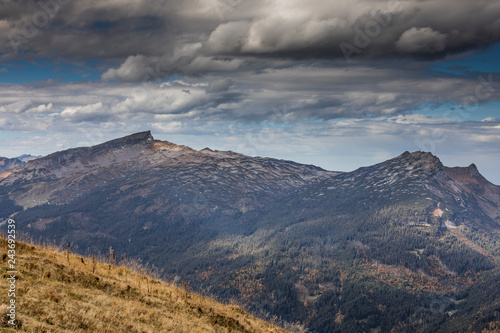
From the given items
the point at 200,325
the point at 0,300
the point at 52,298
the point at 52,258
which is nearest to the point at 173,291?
the point at 200,325

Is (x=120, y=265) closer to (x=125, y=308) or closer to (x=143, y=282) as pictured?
(x=143, y=282)

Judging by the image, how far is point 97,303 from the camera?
2961 centimetres

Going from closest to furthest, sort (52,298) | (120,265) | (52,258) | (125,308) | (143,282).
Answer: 1. (52,298)
2. (125,308)
3. (52,258)
4. (143,282)
5. (120,265)

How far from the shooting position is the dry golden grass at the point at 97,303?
24.8 m

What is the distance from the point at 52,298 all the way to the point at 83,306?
7.46ft

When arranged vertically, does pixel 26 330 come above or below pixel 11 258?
below

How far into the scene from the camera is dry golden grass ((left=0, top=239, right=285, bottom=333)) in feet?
81.4

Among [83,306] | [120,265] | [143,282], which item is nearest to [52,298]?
[83,306]

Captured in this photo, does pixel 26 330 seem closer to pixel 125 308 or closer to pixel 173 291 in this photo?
pixel 125 308

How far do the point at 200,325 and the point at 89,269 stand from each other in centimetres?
1334

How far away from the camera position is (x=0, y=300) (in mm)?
24000

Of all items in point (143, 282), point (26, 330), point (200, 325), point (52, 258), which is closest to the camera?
point (26, 330)

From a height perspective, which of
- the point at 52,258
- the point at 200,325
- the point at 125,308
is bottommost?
the point at 200,325

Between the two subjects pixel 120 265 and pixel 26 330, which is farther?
pixel 120 265
